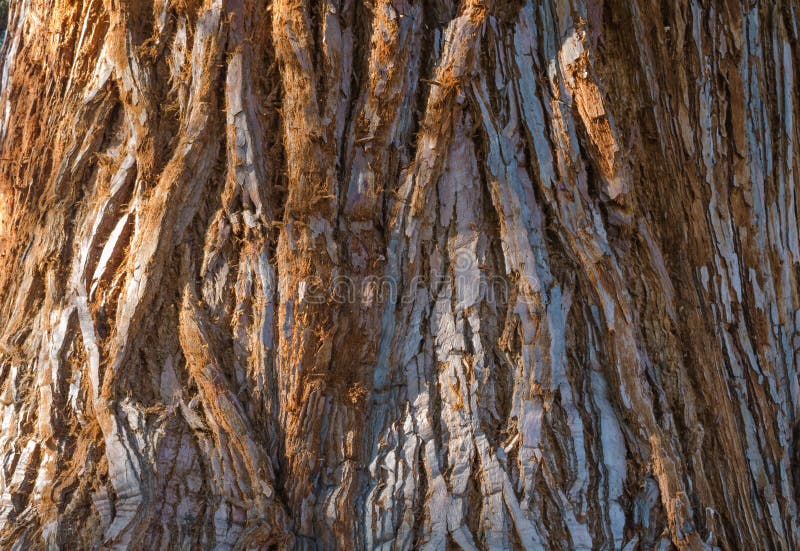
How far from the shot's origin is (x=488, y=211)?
213 centimetres

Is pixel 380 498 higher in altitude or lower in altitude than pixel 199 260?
lower

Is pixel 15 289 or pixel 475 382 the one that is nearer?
pixel 475 382

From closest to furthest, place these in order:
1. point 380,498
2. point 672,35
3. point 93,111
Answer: point 380,498 → point 93,111 → point 672,35

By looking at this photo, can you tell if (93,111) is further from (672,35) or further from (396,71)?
(672,35)

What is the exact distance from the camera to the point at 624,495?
2.01 metres

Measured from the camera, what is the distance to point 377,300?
208 cm

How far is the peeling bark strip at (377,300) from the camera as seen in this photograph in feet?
6.42

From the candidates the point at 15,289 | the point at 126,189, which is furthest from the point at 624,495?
the point at 15,289

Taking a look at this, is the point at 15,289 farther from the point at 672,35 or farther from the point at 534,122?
the point at 672,35

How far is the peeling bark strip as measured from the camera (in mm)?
1957

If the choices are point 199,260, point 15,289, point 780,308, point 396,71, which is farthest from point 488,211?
point 15,289

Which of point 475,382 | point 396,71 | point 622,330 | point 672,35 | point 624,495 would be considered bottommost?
point 624,495

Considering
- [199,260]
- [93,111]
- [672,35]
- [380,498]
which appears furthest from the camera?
[672,35]

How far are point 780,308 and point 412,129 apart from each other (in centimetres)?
138
